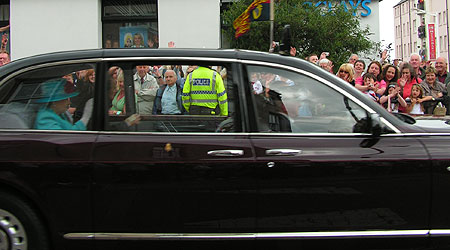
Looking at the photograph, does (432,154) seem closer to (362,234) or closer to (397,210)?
(397,210)

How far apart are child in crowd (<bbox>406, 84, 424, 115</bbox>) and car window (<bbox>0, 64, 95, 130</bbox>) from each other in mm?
5947

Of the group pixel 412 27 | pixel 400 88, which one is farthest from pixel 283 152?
pixel 412 27

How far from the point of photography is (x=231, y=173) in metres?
3.14

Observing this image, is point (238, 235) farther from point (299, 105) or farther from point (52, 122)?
point (52, 122)

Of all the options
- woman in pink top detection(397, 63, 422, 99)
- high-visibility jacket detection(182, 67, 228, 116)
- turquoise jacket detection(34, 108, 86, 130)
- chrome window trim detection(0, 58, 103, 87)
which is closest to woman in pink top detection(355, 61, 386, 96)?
woman in pink top detection(397, 63, 422, 99)

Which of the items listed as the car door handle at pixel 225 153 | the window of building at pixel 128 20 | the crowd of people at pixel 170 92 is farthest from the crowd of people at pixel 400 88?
the window of building at pixel 128 20

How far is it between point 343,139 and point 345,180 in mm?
298

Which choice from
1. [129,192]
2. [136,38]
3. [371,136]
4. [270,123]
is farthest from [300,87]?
[136,38]

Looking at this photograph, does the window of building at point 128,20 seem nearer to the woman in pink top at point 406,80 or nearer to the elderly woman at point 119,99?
the woman in pink top at point 406,80

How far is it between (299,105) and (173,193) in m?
1.09

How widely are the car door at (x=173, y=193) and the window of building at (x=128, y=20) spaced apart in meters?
13.3

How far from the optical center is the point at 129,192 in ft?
10.3

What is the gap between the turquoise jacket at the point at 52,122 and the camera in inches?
130

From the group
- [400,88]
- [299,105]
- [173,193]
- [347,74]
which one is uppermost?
[347,74]
